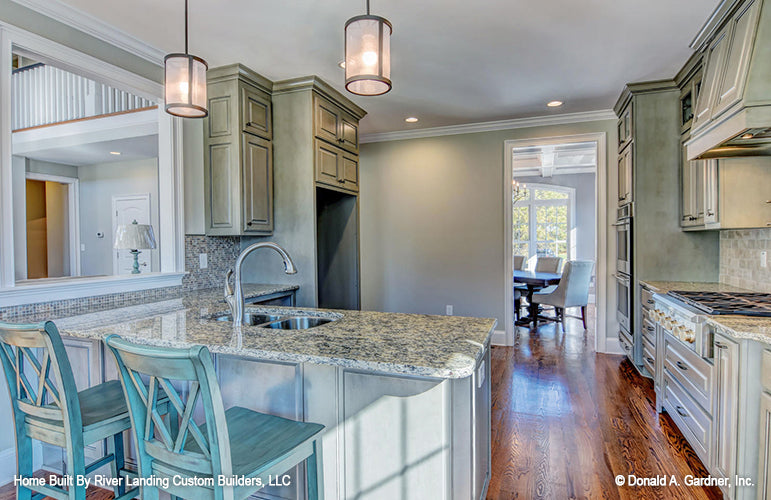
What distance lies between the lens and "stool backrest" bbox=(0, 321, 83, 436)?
4.47ft

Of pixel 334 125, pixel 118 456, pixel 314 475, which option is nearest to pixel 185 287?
pixel 118 456

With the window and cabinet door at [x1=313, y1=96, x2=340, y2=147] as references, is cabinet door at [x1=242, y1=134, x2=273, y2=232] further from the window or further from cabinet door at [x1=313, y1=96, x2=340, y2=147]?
the window

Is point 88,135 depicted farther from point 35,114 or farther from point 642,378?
point 642,378

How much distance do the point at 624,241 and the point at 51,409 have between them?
4.22 meters

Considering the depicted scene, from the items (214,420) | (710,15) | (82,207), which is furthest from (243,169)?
(82,207)

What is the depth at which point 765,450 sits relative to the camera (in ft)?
5.32

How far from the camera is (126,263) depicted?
237 inches

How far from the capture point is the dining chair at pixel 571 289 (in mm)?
5414

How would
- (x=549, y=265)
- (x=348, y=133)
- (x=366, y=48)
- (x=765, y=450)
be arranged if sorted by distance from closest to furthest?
1. (x=366, y=48)
2. (x=765, y=450)
3. (x=348, y=133)
4. (x=549, y=265)

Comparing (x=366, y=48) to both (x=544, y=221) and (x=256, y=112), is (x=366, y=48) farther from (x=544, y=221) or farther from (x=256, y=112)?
(x=544, y=221)

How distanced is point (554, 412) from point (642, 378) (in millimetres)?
1209

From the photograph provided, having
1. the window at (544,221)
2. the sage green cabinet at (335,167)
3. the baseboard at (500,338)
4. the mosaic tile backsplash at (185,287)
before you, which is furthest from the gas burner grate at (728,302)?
the window at (544,221)

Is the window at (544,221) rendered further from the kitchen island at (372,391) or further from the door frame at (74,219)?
the door frame at (74,219)

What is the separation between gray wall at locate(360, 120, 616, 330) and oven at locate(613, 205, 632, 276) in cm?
109
